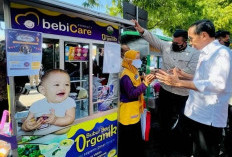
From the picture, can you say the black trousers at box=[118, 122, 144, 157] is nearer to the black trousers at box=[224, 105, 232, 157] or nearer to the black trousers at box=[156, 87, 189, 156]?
the black trousers at box=[156, 87, 189, 156]

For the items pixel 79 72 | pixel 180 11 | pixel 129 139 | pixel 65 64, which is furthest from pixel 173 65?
pixel 180 11

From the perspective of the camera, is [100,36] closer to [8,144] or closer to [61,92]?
[61,92]

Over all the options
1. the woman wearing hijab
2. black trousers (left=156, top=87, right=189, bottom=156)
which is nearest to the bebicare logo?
the woman wearing hijab

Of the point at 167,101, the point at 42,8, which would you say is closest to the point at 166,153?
the point at 167,101

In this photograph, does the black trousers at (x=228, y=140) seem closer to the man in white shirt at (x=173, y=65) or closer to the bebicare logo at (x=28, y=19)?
the man in white shirt at (x=173, y=65)

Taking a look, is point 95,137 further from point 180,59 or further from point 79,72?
point 180,59

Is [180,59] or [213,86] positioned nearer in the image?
[213,86]

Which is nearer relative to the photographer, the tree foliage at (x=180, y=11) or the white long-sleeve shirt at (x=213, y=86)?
the white long-sleeve shirt at (x=213, y=86)

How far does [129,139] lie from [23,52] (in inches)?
82.1

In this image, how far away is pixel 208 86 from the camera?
1810 millimetres

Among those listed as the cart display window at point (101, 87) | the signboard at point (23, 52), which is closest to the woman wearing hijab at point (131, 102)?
the cart display window at point (101, 87)

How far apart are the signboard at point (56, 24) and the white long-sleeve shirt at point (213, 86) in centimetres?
137

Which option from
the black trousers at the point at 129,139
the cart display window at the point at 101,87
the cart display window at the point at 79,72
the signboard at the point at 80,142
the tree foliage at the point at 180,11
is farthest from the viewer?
the tree foliage at the point at 180,11

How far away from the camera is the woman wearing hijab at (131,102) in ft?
9.30
